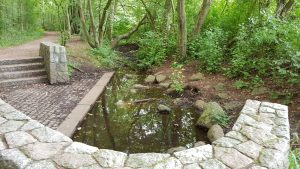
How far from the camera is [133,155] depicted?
2869mm

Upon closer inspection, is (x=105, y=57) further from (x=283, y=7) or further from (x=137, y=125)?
(x=283, y=7)

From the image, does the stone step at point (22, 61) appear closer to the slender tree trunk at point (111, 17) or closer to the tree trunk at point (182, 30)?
the tree trunk at point (182, 30)

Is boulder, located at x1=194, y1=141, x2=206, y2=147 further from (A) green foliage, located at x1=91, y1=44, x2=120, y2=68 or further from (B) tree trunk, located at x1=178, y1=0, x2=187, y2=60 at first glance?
(A) green foliage, located at x1=91, y1=44, x2=120, y2=68

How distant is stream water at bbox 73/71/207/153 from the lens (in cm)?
467

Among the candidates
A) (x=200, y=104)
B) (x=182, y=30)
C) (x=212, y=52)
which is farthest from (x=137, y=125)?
(x=182, y=30)

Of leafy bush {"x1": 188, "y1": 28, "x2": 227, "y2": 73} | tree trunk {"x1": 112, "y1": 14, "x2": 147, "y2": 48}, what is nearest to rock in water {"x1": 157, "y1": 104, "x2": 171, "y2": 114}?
leafy bush {"x1": 188, "y1": 28, "x2": 227, "y2": 73}

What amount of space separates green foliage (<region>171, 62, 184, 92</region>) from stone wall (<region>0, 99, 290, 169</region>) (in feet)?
13.5

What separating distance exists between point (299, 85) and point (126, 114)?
12.3ft

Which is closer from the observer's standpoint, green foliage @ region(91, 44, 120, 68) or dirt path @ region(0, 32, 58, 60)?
dirt path @ region(0, 32, 58, 60)

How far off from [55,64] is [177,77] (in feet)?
11.5

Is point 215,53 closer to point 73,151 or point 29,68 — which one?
point 29,68

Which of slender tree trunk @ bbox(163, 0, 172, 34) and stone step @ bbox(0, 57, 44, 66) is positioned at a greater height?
slender tree trunk @ bbox(163, 0, 172, 34)

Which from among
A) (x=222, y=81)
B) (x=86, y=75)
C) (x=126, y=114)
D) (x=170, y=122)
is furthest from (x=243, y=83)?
(x=86, y=75)

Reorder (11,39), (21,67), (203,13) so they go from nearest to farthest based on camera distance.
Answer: (21,67) < (203,13) < (11,39)
